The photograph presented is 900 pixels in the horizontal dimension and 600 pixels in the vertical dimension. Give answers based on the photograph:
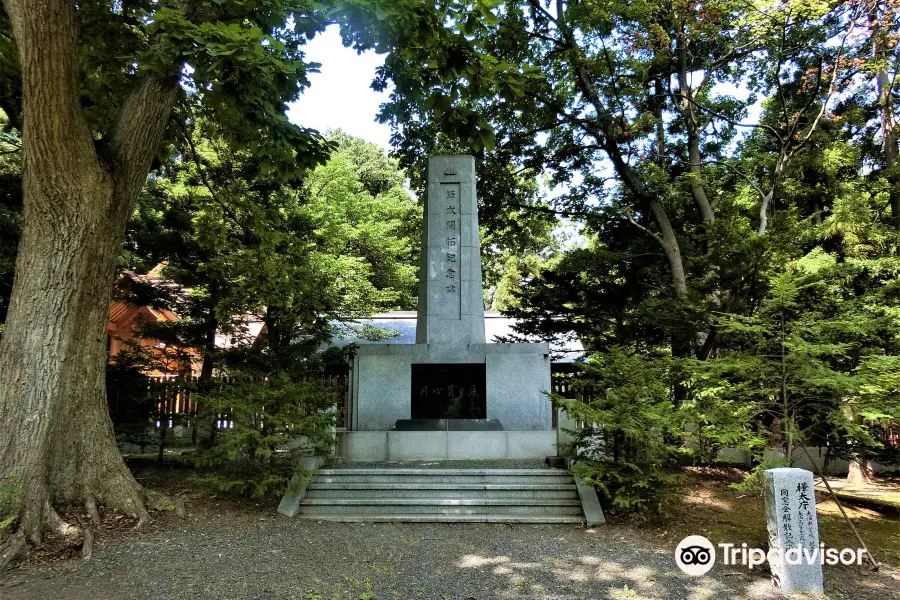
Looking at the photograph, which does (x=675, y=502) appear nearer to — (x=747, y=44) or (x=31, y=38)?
(x=31, y=38)

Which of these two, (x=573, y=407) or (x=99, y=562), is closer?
(x=99, y=562)

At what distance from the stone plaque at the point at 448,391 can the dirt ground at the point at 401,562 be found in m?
3.30

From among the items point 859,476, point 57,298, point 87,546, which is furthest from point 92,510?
point 859,476

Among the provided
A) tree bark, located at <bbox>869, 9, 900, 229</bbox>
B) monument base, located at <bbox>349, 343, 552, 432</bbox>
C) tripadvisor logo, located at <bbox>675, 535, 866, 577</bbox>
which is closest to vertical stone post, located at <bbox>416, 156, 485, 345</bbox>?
monument base, located at <bbox>349, 343, 552, 432</bbox>

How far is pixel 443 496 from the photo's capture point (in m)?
6.83

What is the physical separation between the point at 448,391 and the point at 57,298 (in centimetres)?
599

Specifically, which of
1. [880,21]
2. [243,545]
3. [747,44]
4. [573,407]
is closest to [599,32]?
[747,44]

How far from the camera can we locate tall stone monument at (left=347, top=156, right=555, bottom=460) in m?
8.73

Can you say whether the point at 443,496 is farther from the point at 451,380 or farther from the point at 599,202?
the point at 599,202

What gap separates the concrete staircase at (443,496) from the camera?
21.1ft

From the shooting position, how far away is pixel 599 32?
42.1ft

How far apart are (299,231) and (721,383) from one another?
9.89 meters

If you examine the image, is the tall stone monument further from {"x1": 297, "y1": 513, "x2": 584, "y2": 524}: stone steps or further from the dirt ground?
the dirt ground

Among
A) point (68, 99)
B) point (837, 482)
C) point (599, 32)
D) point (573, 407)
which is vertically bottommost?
point (837, 482)
